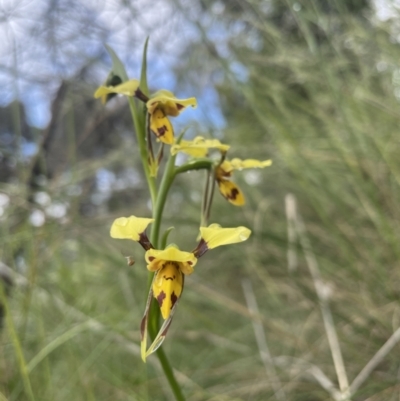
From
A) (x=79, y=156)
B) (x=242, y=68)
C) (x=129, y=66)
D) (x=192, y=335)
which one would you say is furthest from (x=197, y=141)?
(x=79, y=156)

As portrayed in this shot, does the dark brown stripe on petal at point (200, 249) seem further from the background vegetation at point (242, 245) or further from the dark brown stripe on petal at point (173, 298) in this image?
the background vegetation at point (242, 245)

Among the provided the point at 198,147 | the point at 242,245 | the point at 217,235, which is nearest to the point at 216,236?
the point at 217,235

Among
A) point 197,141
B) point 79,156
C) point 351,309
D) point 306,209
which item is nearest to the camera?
point 197,141

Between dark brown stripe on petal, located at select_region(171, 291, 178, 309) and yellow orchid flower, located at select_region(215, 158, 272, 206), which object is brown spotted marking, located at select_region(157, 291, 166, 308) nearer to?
dark brown stripe on petal, located at select_region(171, 291, 178, 309)

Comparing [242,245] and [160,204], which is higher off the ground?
[160,204]

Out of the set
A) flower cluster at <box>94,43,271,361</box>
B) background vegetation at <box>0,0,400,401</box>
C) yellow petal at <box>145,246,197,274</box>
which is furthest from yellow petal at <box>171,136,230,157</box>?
background vegetation at <box>0,0,400,401</box>

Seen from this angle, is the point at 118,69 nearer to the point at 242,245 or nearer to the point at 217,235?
the point at 217,235

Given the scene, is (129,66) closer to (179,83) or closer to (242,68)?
(179,83)
